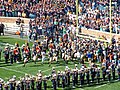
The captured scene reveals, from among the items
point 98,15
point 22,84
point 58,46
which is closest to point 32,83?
point 22,84

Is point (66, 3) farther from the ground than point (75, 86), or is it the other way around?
point (66, 3)

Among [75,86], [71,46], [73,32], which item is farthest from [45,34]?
[75,86]

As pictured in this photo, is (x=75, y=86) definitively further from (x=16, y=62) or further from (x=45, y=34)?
(x=45, y=34)

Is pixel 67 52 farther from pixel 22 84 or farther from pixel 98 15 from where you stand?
pixel 98 15

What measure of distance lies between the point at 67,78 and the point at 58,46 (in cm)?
572

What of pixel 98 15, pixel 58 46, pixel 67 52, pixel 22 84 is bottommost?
pixel 22 84

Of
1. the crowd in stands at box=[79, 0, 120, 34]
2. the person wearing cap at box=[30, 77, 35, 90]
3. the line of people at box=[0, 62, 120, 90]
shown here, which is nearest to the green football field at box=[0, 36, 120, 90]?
the line of people at box=[0, 62, 120, 90]

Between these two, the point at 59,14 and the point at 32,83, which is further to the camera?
the point at 59,14

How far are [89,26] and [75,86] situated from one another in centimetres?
1277

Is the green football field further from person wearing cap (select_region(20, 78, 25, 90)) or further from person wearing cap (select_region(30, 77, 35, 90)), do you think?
person wearing cap (select_region(20, 78, 25, 90))

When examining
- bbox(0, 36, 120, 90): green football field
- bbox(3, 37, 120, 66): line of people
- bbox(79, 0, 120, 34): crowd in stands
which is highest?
bbox(79, 0, 120, 34): crowd in stands

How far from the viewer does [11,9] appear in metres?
44.8

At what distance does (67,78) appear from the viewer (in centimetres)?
2850

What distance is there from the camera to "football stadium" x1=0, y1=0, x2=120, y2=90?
28.7 meters
